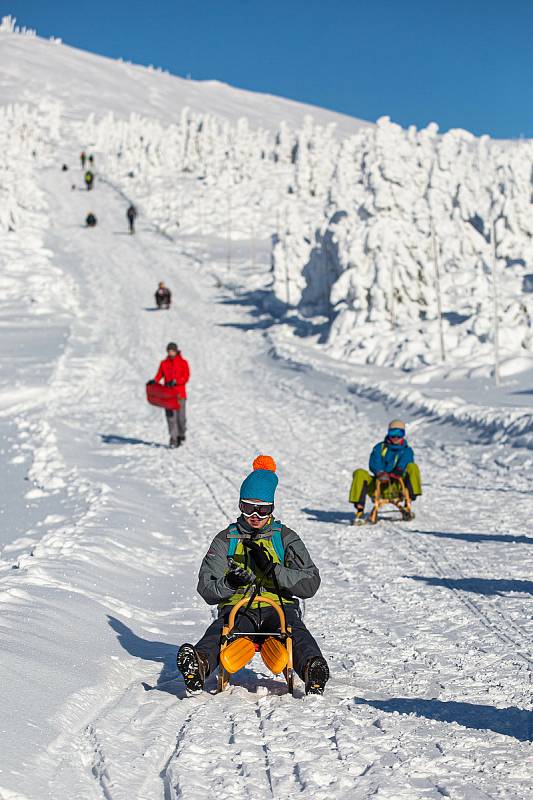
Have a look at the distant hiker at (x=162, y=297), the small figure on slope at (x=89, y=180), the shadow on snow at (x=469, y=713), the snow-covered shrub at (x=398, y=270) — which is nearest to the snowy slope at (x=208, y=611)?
the shadow on snow at (x=469, y=713)

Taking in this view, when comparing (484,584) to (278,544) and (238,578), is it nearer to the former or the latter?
(278,544)

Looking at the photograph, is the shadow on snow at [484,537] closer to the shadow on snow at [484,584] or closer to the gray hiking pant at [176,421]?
the shadow on snow at [484,584]

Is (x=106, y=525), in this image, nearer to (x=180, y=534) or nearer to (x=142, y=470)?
(x=180, y=534)

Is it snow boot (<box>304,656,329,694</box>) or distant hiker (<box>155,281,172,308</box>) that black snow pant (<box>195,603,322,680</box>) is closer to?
snow boot (<box>304,656,329,694</box>)

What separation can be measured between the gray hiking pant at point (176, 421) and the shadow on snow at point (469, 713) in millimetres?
10171

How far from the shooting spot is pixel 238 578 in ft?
16.3

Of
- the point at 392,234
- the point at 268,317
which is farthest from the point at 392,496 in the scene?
the point at 268,317

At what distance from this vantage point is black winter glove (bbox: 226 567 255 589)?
16.3ft

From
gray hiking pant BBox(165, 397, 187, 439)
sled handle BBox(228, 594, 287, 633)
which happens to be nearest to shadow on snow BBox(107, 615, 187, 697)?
sled handle BBox(228, 594, 287, 633)

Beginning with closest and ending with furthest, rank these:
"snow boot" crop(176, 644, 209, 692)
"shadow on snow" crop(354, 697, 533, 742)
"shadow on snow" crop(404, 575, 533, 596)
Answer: "shadow on snow" crop(354, 697, 533, 742) < "snow boot" crop(176, 644, 209, 692) < "shadow on snow" crop(404, 575, 533, 596)

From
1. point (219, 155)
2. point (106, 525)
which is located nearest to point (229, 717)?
point (106, 525)

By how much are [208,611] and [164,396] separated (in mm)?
8058

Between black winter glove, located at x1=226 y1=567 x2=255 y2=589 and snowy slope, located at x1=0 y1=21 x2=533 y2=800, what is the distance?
1.83ft

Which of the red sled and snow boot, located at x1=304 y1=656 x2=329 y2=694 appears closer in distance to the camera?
snow boot, located at x1=304 y1=656 x2=329 y2=694
